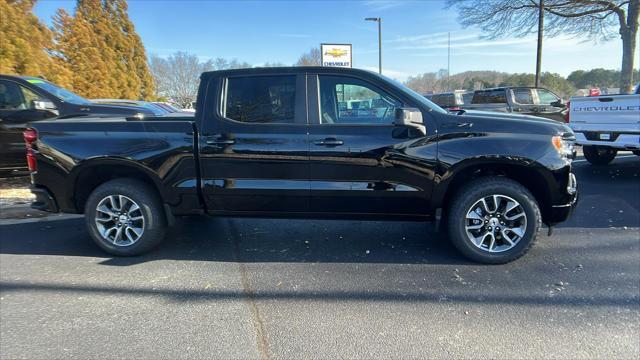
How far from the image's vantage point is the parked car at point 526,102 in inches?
535

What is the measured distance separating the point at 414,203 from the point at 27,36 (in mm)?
9920

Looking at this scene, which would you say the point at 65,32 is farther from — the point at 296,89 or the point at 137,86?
the point at 296,89

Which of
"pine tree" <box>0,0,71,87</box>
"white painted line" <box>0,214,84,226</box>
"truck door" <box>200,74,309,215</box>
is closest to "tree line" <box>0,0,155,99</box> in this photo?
"pine tree" <box>0,0,71,87</box>

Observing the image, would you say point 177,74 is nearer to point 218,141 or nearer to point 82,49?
point 82,49

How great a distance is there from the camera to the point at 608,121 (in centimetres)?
809

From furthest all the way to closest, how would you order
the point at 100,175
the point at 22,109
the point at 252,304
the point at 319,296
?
the point at 22,109 < the point at 100,175 < the point at 319,296 < the point at 252,304

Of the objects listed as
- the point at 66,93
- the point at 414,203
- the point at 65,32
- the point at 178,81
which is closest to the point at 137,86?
the point at 65,32

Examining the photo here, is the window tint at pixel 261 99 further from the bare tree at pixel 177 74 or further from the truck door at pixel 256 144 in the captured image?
the bare tree at pixel 177 74

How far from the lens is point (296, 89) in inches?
167

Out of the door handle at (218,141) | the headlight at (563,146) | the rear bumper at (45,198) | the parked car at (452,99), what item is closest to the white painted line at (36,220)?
the rear bumper at (45,198)

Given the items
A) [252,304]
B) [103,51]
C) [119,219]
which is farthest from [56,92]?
[103,51]

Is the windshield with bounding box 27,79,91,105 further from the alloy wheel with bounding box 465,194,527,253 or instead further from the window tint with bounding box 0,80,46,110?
the alloy wheel with bounding box 465,194,527,253

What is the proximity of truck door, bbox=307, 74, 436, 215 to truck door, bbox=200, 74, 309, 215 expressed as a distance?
0.15m

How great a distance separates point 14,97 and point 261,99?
583cm
